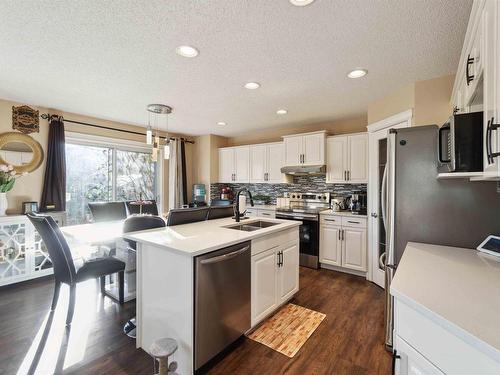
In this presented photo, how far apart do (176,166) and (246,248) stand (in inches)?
148

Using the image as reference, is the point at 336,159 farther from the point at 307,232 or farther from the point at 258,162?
the point at 258,162

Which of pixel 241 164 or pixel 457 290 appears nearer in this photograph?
pixel 457 290

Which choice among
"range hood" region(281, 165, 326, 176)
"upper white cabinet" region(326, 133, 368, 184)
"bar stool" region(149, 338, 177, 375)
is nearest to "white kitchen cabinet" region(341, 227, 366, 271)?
"upper white cabinet" region(326, 133, 368, 184)

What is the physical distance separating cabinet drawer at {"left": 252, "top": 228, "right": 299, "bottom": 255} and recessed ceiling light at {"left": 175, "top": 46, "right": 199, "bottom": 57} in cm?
166

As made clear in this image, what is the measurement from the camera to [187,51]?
199 centimetres

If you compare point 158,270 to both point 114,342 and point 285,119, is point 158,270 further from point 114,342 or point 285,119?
point 285,119

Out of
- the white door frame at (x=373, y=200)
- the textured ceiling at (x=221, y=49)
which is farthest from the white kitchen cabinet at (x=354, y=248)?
the textured ceiling at (x=221, y=49)

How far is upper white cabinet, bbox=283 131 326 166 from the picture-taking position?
405cm

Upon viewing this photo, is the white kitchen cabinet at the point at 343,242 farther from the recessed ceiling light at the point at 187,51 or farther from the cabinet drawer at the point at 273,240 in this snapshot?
the recessed ceiling light at the point at 187,51

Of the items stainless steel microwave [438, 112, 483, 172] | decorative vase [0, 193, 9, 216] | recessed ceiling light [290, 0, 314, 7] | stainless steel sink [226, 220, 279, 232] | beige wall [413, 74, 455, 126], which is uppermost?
recessed ceiling light [290, 0, 314, 7]

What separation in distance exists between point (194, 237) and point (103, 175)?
129 inches

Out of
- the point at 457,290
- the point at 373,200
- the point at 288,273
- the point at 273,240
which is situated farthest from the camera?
the point at 373,200

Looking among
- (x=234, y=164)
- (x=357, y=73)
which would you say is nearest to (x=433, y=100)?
(x=357, y=73)

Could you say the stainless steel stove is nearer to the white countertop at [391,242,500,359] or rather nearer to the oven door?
the oven door
